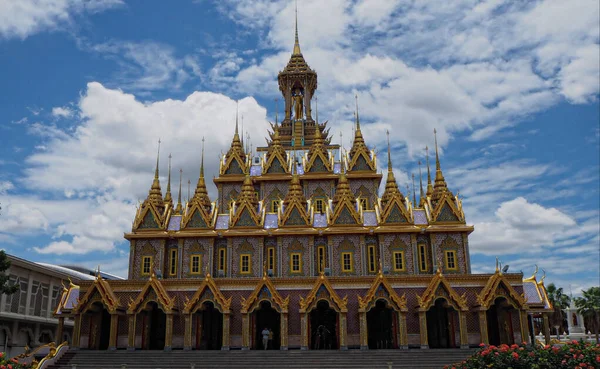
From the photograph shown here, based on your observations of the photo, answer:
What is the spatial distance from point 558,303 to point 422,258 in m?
36.8

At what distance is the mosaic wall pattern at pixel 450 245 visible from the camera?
3612cm

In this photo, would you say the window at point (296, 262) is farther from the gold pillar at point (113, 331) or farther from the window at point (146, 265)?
the gold pillar at point (113, 331)

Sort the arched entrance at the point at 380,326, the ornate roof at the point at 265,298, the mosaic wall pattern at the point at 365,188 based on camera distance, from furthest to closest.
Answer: the mosaic wall pattern at the point at 365,188 → the arched entrance at the point at 380,326 → the ornate roof at the point at 265,298

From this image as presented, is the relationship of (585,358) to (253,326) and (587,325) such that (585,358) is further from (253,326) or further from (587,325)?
(587,325)

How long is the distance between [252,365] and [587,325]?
48.6m

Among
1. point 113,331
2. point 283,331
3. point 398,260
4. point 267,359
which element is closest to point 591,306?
point 398,260

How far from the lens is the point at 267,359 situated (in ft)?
99.0

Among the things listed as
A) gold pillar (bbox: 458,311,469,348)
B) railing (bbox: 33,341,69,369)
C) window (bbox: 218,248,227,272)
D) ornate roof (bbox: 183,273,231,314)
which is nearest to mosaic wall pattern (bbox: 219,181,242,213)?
window (bbox: 218,248,227,272)

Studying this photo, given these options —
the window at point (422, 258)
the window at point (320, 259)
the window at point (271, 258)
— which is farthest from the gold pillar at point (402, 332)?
the window at point (271, 258)

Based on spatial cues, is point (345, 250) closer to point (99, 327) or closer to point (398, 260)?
point (398, 260)

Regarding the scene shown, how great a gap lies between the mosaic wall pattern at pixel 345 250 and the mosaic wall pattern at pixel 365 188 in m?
6.70

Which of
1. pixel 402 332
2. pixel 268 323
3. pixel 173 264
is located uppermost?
pixel 173 264

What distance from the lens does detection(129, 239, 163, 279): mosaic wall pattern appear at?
37794 millimetres

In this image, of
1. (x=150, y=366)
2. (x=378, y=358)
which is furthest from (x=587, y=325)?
(x=150, y=366)
